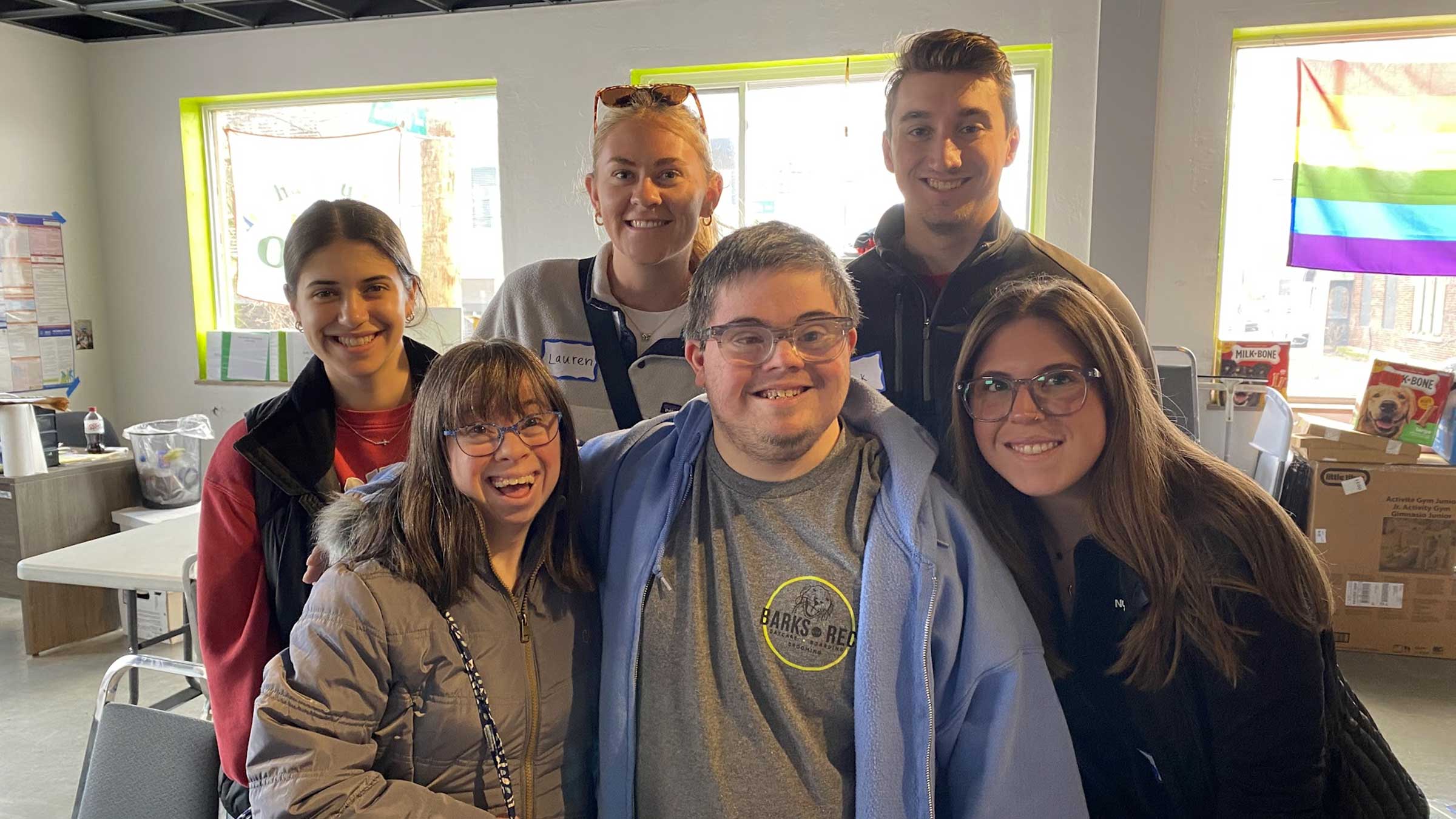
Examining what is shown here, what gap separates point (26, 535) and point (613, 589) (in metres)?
4.15

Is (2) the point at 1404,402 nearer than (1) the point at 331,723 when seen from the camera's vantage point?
No

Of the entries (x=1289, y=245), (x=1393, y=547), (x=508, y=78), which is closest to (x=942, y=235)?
(x=1393, y=547)

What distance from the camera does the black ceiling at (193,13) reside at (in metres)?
5.38

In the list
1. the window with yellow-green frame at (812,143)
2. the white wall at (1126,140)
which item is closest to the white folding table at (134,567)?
the window with yellow-green frame at (812,143)

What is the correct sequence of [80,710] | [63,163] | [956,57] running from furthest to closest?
[63,163] < [80,710] < [956,57]

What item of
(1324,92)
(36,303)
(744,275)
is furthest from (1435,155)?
(36,303)

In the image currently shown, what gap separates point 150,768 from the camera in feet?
5.51

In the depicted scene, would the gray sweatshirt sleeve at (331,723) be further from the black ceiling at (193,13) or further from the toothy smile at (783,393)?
the black ceiling at (193,13)

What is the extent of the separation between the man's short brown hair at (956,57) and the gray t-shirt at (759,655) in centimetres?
89

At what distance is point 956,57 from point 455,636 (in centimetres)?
142

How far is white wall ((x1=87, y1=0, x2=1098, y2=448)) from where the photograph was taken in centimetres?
466

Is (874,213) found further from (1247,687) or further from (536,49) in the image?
(1247,687)

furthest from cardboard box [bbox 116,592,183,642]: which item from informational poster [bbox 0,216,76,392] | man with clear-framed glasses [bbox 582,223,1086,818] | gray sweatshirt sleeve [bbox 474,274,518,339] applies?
man with clear-framed glasses [bbox 582,223,1086,818]

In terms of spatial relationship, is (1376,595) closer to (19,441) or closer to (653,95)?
(653,95)
